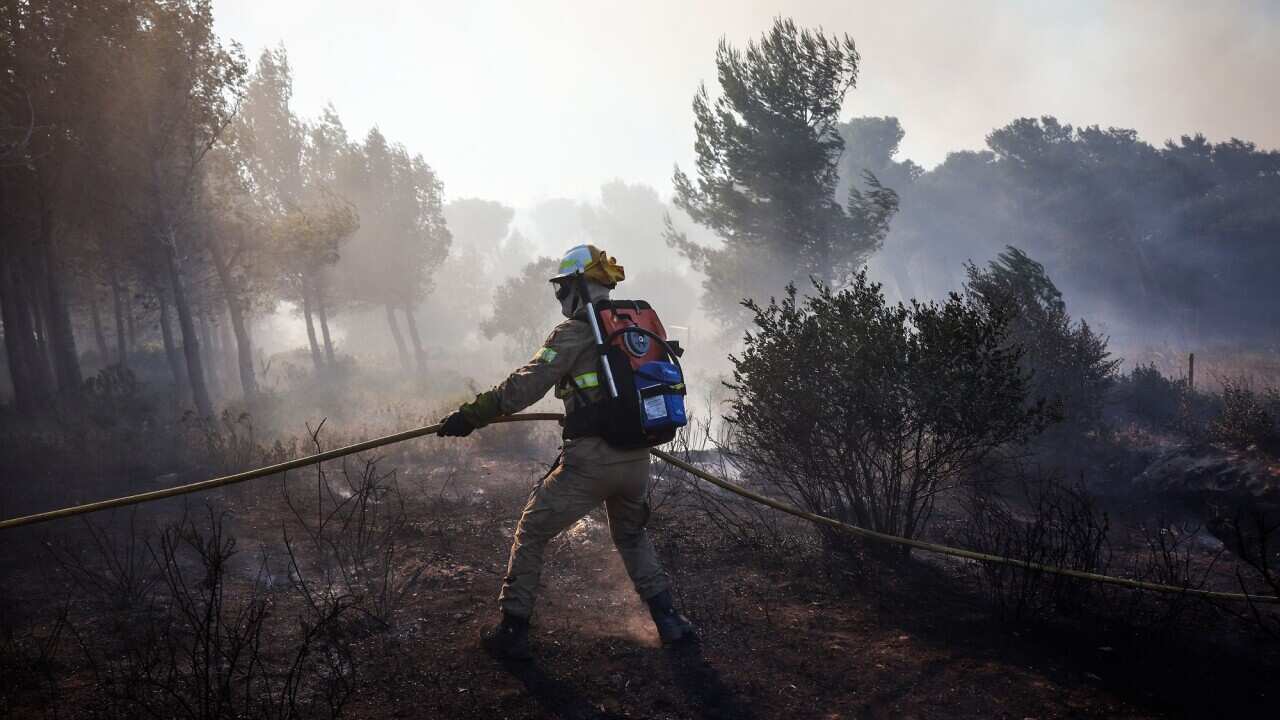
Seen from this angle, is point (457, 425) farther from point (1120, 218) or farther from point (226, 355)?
point (1120, 218)

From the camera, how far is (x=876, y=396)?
4953 mm

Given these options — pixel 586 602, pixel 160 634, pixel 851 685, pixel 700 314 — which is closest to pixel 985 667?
pixel 851 685

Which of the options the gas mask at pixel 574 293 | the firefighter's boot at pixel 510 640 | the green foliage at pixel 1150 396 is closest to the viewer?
the firefighter's boot at pixel 510 640

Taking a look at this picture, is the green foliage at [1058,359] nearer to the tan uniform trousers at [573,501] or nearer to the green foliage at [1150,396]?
the green foliage at [1150,396]

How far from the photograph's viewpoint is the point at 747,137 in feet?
75.4

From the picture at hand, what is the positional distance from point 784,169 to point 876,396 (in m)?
19.1

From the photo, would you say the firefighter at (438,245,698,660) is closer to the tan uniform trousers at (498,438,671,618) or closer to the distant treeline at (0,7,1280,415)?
the tan uniform trousers at (498,438,671,618)

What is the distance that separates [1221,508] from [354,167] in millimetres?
27377

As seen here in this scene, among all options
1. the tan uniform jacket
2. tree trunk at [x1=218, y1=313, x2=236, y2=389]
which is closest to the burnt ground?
the tan uniform jacket

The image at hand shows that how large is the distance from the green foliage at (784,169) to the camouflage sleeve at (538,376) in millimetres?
19710

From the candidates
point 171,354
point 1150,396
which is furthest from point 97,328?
point 1150,396

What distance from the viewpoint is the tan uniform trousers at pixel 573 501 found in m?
3.98

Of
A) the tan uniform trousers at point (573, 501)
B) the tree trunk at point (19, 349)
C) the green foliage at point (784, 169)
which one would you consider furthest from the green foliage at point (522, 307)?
the tan uniform trousers at point (573, 501)

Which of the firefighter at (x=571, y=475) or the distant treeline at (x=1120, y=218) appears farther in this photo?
the distant treeline at (x=1120, y=218)
